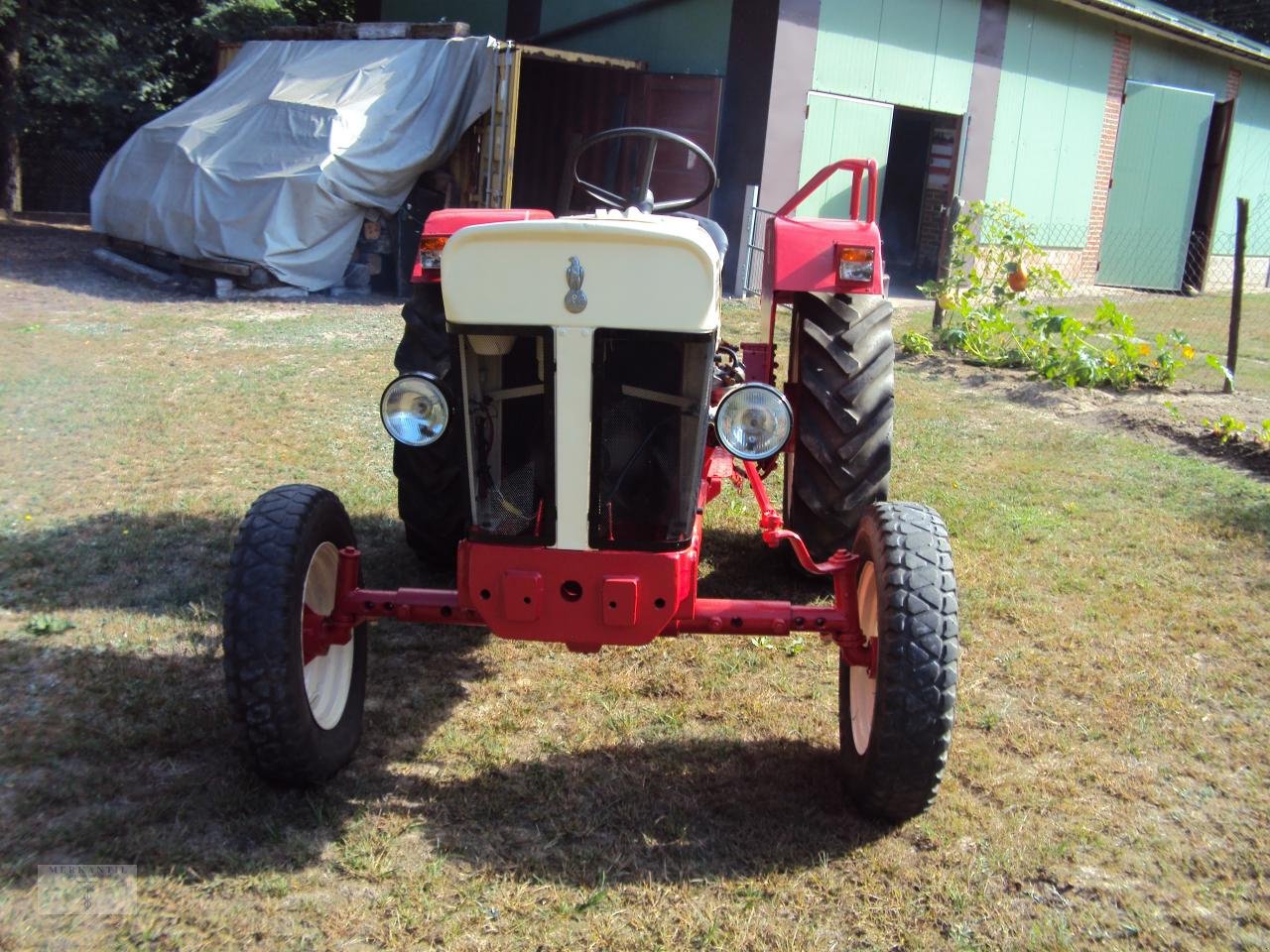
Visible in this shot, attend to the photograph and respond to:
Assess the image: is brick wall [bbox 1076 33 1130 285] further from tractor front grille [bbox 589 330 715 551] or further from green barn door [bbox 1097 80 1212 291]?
tractor front grille [bbox 589 330 715 551]

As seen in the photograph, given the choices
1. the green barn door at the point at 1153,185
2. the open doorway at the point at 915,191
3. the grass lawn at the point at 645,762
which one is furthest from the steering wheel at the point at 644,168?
the green barn door at the point at 1153,185

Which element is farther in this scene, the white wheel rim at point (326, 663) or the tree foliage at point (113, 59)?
the tree foliage at point (113, 59)

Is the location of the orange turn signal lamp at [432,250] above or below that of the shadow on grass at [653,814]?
Answer: above

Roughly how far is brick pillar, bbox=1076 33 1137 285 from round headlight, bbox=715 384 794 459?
13.8 metres

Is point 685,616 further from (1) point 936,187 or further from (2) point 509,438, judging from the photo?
(1) point 936,187

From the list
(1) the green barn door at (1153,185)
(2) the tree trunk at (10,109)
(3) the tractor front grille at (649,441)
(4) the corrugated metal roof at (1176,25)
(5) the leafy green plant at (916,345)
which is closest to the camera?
(3) the tractor front grille at (649,441)

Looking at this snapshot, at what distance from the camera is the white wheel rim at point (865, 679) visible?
294cm

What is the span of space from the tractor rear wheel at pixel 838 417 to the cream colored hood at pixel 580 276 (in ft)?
4.03

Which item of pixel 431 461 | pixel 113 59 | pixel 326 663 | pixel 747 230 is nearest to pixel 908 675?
→ pixel 326 663

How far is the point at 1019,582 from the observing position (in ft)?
14.6

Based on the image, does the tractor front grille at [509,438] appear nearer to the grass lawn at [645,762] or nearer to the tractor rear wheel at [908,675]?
the grass lawn at [645,762]

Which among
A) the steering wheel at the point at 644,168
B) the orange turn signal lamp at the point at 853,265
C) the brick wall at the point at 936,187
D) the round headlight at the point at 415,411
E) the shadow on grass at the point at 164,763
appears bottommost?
the shadow on grass at the point at 164,763

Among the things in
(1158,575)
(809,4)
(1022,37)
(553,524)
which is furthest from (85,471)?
(1022,37)

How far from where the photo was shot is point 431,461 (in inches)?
151
